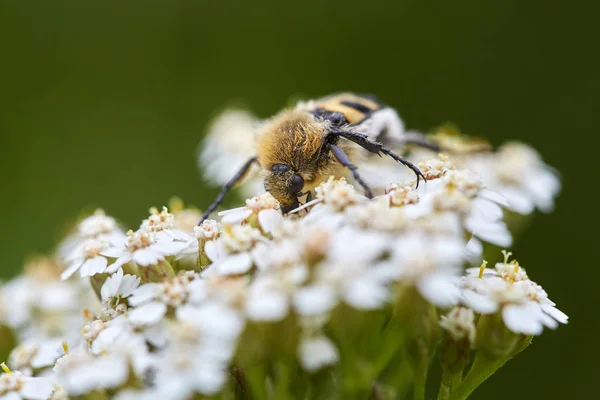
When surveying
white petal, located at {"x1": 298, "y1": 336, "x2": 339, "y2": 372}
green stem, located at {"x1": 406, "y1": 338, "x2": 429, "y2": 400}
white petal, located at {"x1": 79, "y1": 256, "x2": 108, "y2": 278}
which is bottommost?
green stem, located at {"x1": 406, "y1": 338, "x2": 429, "y2": 400}

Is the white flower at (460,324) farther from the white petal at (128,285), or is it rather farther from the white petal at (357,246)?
the white petal at (128,285)

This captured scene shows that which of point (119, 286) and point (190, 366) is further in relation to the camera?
point (119, 286)

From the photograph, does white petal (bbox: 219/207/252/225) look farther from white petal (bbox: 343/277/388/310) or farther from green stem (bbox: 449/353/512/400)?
green stem (bbox: 449/353/512/400)

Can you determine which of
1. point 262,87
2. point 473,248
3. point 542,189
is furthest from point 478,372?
point 262,87

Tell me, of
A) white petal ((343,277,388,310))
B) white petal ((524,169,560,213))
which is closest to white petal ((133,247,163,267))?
white petal ((343,277,388,310))

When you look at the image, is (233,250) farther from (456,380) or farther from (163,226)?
(456,380)

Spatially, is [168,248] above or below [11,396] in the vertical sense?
above

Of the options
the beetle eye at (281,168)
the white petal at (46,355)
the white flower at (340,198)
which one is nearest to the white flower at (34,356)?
the white petal at (46,355)
